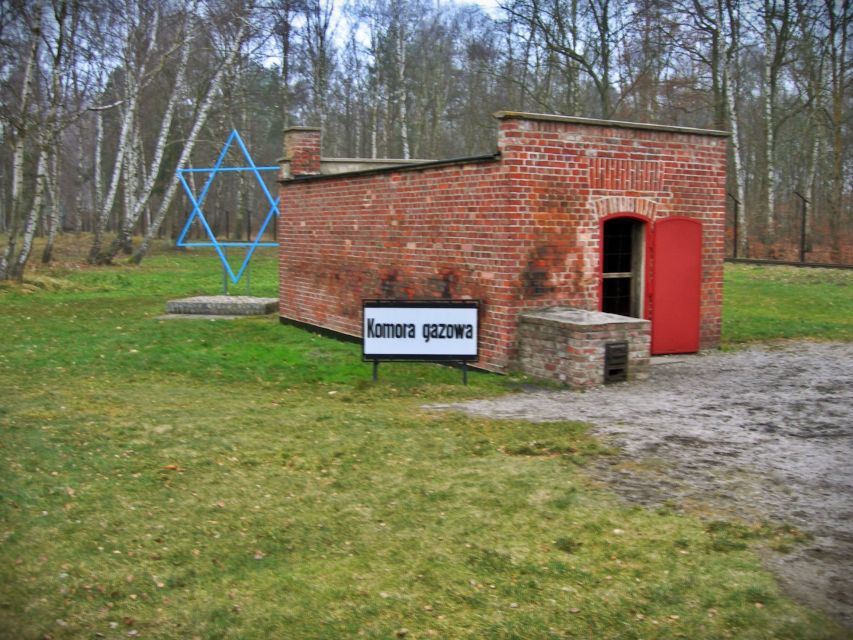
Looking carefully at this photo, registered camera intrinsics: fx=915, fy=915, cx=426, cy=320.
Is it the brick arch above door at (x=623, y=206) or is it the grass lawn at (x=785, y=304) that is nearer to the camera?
the brick arch above door at (x=623, y=206)

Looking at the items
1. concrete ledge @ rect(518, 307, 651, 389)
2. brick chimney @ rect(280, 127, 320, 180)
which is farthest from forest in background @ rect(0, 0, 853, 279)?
concrete ledge @ rect(518, 307, 651, 389)

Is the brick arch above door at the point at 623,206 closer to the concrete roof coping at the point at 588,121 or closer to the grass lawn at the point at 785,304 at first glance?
the concrete roof coping at the point at 588,121

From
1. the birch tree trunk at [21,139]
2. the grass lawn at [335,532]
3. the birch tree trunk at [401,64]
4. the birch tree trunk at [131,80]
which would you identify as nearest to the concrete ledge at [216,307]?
the birch tree trunk at [21,139]

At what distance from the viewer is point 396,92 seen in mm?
45844

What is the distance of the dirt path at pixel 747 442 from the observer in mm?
5445

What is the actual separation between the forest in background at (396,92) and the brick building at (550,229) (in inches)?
470

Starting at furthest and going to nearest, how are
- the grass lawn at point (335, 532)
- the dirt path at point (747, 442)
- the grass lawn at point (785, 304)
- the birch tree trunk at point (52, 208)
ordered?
the birch tree trunk at point (52, 208), the grass lawn at point (785, 304), the dirt path at point (747, 442), the grass lawn at point (335, 532)

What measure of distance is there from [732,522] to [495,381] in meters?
5.00

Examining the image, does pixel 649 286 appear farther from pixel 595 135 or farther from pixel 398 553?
pixel 398 553

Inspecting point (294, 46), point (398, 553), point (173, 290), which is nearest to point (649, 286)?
point (398, 553)

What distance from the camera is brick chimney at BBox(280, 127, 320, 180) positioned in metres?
16.8

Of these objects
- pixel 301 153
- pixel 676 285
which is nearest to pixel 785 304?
pixel 676 285

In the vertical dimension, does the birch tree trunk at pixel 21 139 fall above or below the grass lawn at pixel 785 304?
above

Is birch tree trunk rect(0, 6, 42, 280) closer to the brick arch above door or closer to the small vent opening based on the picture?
the brick arch above door
